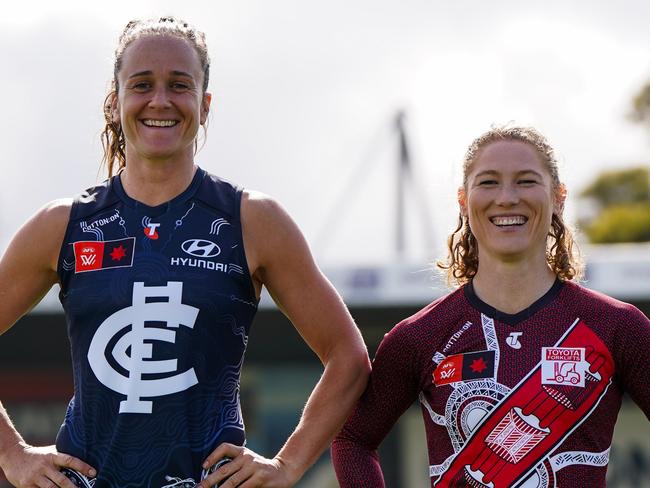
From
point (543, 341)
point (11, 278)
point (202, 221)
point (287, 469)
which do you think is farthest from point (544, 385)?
point (11, 278)

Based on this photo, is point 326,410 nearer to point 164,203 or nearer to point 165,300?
point 165,300

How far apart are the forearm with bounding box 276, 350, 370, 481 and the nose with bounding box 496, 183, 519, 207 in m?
0.56

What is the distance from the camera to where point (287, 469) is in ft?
11.1

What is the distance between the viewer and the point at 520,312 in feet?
11.5

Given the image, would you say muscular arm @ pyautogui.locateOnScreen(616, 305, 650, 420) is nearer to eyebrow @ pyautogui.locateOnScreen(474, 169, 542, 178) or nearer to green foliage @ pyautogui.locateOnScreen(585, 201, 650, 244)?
eyebrow @ pyautogui.locateOnScreen(474, 169, 542, 178)

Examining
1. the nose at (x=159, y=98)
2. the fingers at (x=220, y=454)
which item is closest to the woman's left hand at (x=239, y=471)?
the fingers at (x=220, y=454)

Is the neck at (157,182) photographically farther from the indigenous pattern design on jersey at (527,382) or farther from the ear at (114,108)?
the indigenous pattern design on jersey at (527,382)

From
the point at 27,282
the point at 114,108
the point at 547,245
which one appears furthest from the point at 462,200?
the point at 27,282

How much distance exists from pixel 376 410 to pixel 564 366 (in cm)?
55

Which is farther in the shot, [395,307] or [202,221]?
[395,307]

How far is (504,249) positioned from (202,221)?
0.80m

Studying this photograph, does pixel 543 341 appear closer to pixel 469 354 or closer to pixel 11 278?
pixel 469 354

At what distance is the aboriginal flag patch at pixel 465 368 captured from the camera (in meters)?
3.45

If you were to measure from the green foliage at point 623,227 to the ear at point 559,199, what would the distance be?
20864 millimetres
